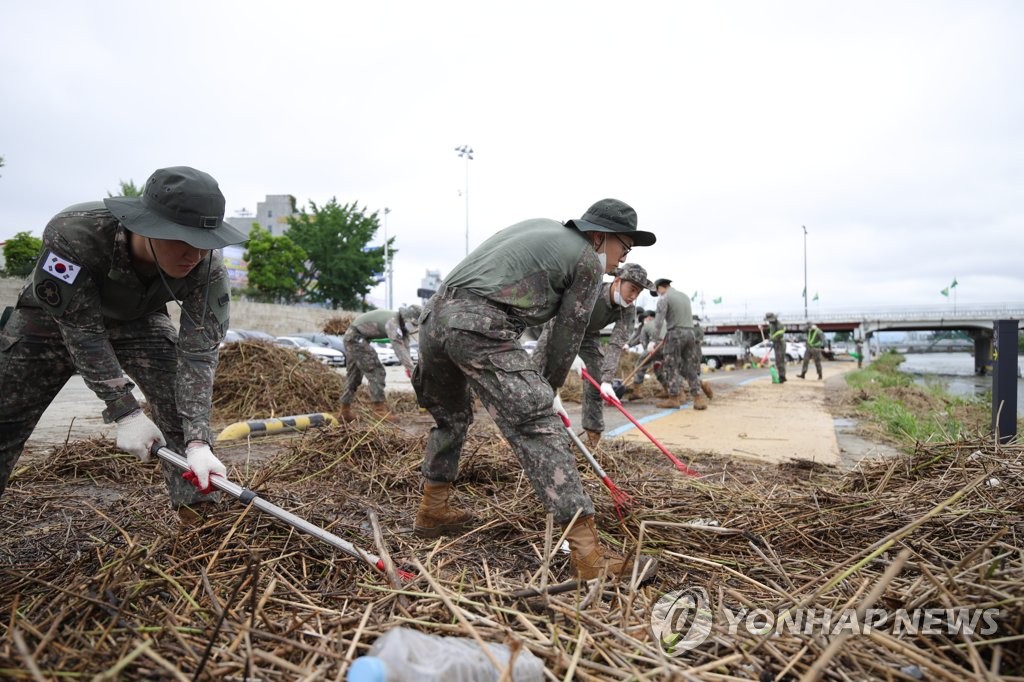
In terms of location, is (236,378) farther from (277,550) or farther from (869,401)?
(869,401)

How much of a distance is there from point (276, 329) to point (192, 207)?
31.7 meters

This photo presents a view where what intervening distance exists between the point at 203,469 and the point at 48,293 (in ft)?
3.05

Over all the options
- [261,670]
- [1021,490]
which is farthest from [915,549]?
[261,670]

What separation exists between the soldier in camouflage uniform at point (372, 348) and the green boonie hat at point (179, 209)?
5410 millimetres

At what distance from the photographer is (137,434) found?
8.36 feet

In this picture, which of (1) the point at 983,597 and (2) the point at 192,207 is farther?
(2) the point at 192,207

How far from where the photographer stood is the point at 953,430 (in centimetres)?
559

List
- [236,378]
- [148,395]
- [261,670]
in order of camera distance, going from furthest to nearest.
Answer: [236,378] < [148,395] < [261,670]

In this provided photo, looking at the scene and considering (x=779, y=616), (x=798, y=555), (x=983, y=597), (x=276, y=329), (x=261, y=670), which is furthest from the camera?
(x=276, y=329)

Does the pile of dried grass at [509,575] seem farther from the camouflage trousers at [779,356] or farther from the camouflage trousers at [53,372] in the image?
the camouflage trousers at [779,356]

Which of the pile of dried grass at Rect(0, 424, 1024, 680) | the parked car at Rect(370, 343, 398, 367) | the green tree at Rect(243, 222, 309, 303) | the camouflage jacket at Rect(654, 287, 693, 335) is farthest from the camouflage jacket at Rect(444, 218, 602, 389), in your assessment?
the green tree at Rect(243, 222, 309, 303)

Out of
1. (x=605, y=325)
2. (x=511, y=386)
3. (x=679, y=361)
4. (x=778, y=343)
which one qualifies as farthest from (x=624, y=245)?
(x=778, y=343)

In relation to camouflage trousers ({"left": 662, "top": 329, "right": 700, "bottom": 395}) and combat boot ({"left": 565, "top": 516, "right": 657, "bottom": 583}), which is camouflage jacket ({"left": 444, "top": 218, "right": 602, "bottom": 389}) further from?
camouflage trousers ({"left": 662, "top": 329, "right": 700, "bottom": 395})

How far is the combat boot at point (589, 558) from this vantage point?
2291 millimetres
